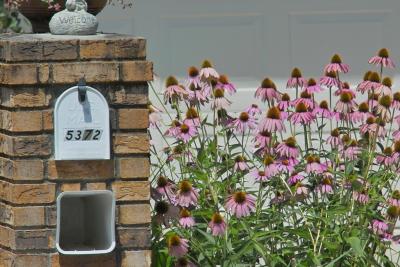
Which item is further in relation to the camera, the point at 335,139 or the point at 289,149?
the point at 335,139

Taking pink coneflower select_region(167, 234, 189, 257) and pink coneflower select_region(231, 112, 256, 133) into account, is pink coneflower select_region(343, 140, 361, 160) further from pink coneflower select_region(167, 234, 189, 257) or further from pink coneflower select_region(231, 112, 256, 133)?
pink coneflower select_region(167, 234, 189, 257)

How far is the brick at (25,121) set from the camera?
13.9 feet

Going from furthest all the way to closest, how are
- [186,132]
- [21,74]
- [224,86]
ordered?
[224,86] → [186,132] → [21,74]

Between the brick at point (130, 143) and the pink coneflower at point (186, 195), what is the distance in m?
0.23

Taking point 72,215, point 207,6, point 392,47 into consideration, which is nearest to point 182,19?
point 207,6

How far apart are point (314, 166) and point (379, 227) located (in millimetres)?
325

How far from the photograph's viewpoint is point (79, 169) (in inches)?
169

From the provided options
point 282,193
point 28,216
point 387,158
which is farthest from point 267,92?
point 28,216

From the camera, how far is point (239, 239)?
4613 mm

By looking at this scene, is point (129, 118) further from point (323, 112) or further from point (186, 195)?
point (323, 112)

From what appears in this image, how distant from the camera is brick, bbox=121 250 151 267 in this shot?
4375mm

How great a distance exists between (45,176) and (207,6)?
292cm

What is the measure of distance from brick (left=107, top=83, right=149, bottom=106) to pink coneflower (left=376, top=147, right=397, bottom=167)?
108 centimetres

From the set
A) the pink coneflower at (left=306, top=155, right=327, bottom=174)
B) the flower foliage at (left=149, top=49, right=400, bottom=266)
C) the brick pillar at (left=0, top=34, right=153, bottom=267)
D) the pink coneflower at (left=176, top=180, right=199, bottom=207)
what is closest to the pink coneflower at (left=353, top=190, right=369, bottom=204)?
the flower foliage at (left=149, top=49, right=400, bottom=266)
